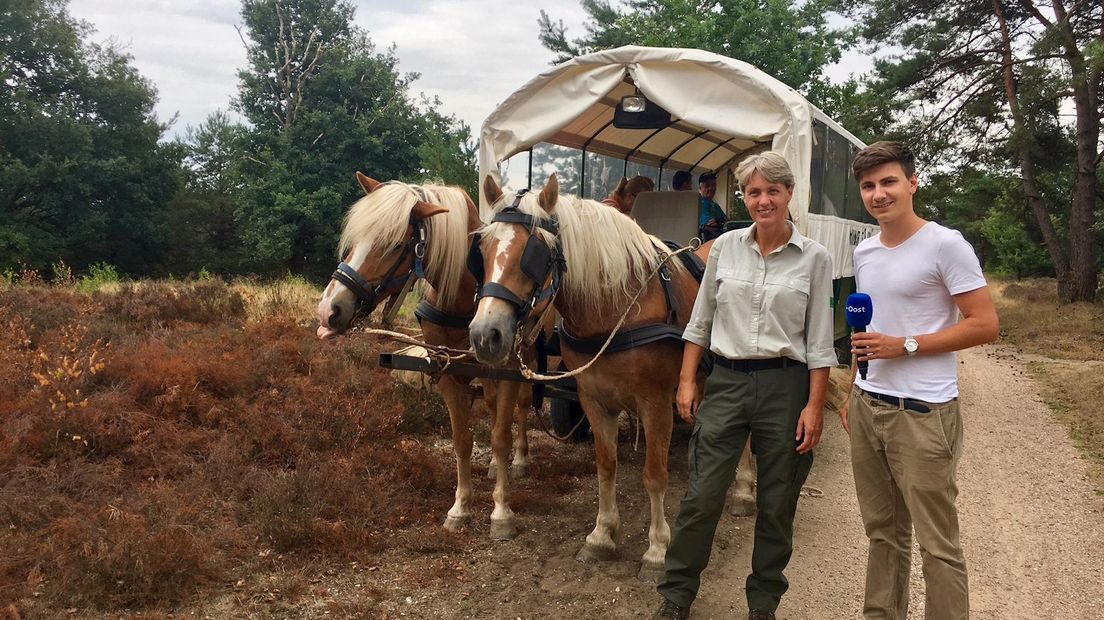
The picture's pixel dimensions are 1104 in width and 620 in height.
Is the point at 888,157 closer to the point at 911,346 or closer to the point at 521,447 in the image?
the point at 911,346

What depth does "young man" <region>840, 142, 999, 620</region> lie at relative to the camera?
2055 mm

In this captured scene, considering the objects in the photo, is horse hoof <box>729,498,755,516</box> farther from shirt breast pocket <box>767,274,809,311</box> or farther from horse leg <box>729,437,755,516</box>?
shirt breast pocket <box>767,274,809,311</box>

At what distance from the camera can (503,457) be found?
12.8 ft

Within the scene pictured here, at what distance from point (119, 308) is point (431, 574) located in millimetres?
7077

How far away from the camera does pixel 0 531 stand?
3.27 metres

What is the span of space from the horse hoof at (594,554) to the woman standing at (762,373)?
77 centimetres

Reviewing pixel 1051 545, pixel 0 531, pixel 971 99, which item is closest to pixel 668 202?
pixel 1051 545

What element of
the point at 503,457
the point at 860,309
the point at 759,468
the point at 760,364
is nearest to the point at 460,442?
the point at 503,457

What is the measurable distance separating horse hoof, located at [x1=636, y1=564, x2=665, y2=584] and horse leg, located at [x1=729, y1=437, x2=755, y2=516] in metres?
1.18

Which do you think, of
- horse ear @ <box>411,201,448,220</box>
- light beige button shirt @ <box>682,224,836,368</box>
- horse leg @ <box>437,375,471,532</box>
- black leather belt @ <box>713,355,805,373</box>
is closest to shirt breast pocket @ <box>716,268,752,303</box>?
light beige button shirt @ <box>682,224,836,368</box>

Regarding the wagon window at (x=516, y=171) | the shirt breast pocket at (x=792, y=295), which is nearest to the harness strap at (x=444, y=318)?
the wagon window at (x=516, y=171)

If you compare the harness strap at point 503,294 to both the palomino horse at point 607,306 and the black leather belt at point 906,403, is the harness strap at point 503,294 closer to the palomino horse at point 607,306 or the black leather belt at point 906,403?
the palomino horse at point 607,306

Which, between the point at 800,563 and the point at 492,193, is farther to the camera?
the point at 800,563

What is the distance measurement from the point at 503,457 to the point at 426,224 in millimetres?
1465
